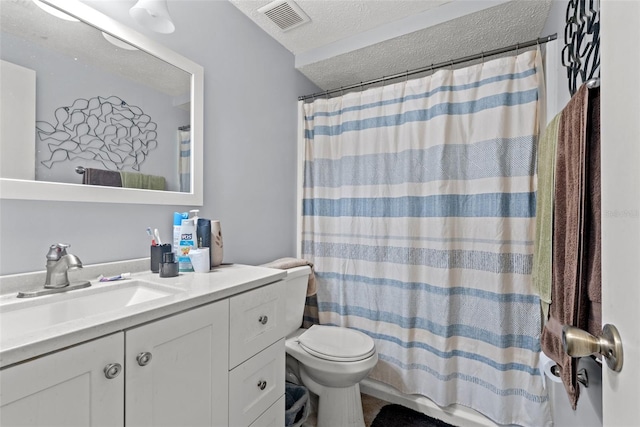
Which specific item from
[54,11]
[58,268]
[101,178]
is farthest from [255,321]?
[54,11]

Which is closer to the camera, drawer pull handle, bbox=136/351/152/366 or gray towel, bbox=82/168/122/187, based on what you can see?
drawer pull handle, bbox=136/351/152/366

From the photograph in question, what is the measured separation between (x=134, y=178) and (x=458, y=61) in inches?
66.7

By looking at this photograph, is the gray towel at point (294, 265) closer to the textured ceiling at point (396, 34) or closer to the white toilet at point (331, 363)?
the white toilet at point (331, 363)

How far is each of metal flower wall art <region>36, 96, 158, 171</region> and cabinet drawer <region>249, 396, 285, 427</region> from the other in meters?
1.08

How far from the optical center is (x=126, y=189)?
1.12 metres

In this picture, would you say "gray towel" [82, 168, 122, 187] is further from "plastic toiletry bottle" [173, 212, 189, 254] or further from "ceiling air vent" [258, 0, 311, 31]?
"ceiling air vent" [258, 0, 311, 31]

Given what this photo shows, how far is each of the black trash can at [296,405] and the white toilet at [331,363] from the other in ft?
0.24

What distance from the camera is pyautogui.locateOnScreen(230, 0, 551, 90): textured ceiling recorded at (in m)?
1.51

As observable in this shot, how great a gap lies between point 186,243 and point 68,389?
0.66 metres

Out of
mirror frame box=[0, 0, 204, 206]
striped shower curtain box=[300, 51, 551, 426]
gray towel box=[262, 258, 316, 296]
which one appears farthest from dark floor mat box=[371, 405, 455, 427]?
mirror frame box=[0, 0, 204, 206]

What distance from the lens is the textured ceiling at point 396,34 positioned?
4.94 feet

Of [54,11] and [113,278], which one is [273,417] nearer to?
[113,278]

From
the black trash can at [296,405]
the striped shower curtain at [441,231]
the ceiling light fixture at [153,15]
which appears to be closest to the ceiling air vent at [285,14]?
the striped shower curtain at [441,231]

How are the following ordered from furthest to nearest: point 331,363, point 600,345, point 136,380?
point 331,363 < point 136,380 < point 600,345
